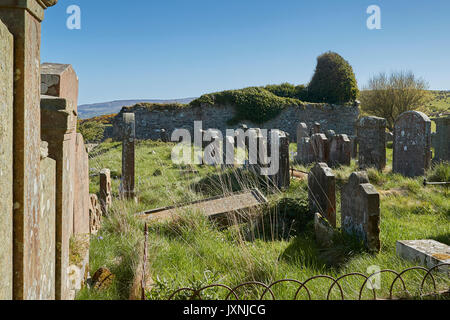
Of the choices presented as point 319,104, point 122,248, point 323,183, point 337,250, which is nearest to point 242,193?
point 323,183

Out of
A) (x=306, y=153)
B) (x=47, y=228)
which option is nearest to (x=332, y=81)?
(x=306, y=153)

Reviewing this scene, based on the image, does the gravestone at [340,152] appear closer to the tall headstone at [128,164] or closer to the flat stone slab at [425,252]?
the tall headstone at [128,164]

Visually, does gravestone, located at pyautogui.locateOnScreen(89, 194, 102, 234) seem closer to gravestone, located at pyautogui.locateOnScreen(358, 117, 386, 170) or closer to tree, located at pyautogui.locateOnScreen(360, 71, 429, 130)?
gravestone, located at pyautogui.locateOnScreen(358, 117, 386, 170)

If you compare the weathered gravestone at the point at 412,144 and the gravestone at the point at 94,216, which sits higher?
the weathered gravestone at the point at 412,144

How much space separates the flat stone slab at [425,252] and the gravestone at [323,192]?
1398 millimetres

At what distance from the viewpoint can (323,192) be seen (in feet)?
18.8

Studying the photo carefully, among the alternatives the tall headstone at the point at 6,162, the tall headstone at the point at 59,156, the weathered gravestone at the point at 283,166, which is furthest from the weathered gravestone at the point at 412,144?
the tall headstone at the point at 6,162

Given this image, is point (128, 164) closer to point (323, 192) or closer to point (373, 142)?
point (323, 192)

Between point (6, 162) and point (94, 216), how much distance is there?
3.28 metres

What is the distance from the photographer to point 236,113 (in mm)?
23688

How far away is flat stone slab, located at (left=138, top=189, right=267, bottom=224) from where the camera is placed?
5.66m

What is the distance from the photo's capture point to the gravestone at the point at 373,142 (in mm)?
10656

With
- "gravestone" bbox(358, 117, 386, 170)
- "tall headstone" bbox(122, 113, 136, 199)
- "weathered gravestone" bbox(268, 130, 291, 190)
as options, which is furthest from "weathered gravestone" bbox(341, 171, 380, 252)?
"gravestone" bbox(358, 117, 386, 170)

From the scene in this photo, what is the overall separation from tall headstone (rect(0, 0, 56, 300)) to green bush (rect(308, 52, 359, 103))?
2621 centimetres
